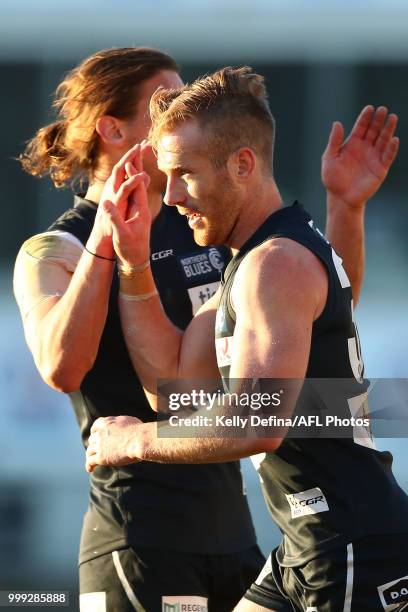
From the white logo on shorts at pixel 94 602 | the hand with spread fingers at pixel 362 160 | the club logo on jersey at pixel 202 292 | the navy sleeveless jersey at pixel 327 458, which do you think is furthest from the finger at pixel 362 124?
the white logo on shorts at pixel 94 602

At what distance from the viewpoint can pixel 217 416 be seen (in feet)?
11.2

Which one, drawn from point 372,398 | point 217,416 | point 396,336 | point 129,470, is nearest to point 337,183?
point 372,398

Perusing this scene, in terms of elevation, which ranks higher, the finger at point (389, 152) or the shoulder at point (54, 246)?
the finger at point (389, 152)

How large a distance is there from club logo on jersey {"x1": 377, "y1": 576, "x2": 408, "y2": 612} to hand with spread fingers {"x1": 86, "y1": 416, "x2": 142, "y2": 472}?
2.56ft

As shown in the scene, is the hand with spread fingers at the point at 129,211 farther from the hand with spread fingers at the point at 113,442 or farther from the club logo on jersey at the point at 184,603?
the club logo on jersey at the point at 184,603

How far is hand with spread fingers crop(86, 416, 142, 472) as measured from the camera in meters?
3.56

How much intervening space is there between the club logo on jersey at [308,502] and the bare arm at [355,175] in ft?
4.20

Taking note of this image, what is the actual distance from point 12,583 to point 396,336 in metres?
3.39

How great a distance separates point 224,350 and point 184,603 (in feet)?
3.29

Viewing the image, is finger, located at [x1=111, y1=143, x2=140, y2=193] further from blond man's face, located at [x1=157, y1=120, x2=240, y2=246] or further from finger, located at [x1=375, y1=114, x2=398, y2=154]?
finger, located at [x1=375, y1=114, x2=398, y2=154]

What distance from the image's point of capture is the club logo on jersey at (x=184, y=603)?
4.17 metres

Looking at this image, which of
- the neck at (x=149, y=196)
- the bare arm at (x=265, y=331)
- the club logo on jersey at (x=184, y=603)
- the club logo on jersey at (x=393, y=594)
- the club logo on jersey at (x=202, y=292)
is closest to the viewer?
the bare arm at (x=265, y=331)

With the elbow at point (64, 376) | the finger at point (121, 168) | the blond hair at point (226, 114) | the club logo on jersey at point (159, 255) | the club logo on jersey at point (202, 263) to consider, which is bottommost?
the elbow at point (64, 376)

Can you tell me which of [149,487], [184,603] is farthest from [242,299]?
[184,603]
